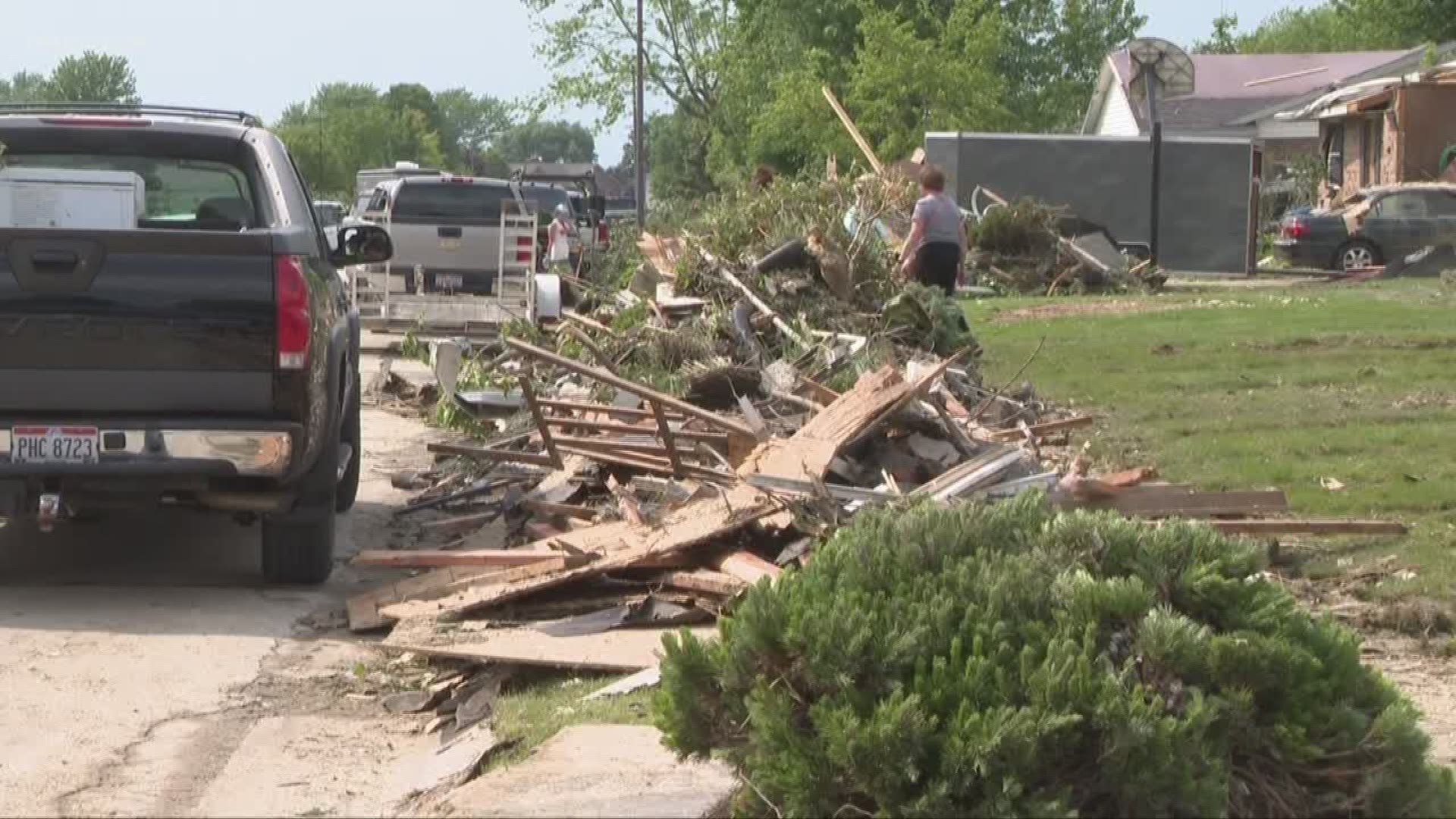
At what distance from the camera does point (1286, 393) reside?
1579 centimetres

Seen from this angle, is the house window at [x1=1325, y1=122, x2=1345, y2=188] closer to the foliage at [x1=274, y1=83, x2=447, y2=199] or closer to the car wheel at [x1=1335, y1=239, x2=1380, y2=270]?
the car wheel at [x1=1335, y1=239, x2=1380, y2=270]

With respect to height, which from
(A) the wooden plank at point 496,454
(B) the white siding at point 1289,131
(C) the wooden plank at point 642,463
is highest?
(B) the white siding at point 1289,131

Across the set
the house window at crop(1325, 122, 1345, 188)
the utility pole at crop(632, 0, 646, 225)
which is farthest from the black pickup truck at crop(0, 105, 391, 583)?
the house window at crop(1325, 122, 1345, 188)

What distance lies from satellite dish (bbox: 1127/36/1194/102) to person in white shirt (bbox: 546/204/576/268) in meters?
9.04

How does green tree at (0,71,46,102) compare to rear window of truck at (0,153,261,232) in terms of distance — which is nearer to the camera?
rear window of truck at (0,153,261,232)

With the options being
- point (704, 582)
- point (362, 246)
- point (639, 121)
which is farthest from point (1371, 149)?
point (704, 582)

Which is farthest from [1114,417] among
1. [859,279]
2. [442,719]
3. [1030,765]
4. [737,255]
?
[1030,765]

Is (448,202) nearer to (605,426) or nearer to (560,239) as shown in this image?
(560,239)

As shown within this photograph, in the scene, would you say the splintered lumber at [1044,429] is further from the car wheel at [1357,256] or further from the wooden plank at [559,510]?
the car wheel at [1357,256]

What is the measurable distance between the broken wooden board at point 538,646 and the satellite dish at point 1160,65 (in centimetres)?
2610

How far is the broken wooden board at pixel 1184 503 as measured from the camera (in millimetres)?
9633

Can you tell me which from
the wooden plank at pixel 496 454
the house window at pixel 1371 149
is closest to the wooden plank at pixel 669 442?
the wooden plank at pixel 496 454

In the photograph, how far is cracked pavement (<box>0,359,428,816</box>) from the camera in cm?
660

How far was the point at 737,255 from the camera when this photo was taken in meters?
17.5
